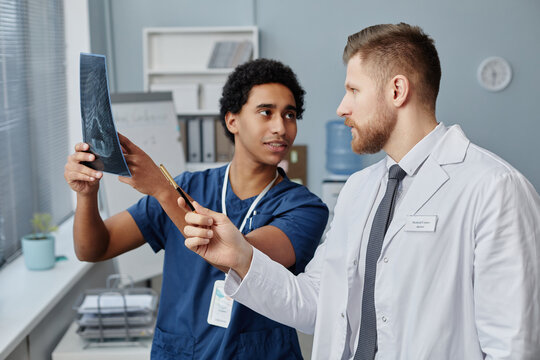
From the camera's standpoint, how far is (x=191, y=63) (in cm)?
478

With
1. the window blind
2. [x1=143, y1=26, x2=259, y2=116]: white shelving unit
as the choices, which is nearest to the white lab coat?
the window blind

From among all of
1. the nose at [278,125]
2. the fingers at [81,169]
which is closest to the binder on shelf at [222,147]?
the nose at [278,125]

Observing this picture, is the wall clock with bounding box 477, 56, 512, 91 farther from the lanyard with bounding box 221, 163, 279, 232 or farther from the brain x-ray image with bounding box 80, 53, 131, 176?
the brain x-ray image with bounding box 80, 53, 131, 176

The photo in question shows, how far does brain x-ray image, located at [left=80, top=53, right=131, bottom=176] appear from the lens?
43.0 inches

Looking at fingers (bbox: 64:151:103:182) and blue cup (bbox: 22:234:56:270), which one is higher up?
fingers (bbox: 64:151:103:182)

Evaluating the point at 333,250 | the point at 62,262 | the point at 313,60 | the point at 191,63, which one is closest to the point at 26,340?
the point at 62,262

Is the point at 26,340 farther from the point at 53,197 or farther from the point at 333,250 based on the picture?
the point at 53,197

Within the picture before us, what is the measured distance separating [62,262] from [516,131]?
387 centimetres

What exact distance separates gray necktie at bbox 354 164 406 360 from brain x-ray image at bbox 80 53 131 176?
0.54 metres

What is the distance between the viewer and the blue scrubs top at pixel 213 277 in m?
1.43

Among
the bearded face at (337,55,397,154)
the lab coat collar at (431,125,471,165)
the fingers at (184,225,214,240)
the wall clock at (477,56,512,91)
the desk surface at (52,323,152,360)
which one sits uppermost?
the wall clock at (477,56,512,91)

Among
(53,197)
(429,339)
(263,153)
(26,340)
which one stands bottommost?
(26,340)

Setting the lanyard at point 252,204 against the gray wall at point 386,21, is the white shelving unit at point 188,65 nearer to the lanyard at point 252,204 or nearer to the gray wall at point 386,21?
the gray wall at point 386,21

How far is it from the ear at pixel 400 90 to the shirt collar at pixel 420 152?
9 cm
